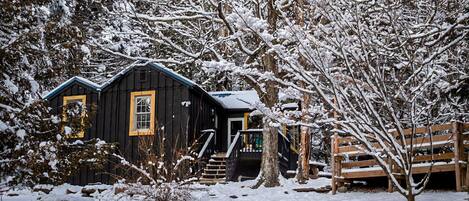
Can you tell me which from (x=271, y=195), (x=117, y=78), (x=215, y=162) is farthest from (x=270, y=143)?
(x=117, y=78)

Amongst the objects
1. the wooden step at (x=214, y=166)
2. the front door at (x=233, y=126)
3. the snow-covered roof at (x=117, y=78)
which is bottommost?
the wooden step at (x=214, y=166)

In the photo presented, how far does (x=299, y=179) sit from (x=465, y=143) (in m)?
4.75

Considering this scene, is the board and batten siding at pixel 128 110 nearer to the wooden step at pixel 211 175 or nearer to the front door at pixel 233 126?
the wooden step at pixel 211 175

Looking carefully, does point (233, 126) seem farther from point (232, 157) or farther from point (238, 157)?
point (232, 157)

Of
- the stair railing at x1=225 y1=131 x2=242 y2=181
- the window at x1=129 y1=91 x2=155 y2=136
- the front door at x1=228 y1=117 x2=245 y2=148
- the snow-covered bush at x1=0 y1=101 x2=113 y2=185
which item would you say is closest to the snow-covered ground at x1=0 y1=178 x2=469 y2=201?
the stair railing at x1=225 y1=131 x2=242 y2=181

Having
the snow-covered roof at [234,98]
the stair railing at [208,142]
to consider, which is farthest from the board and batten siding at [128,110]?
the snow-covered roof at [234,98]

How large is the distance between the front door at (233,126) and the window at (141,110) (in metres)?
3.52

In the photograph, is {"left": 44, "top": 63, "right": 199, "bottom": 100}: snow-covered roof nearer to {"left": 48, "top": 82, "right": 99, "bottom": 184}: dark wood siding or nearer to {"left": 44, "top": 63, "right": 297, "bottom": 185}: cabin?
{"left": 44, "top": 63, "right": 297, "bottom": 185}: cabin

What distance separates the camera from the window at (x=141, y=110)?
52.6 feet

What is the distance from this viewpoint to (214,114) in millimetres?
17891

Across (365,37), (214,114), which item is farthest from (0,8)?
(214,114)

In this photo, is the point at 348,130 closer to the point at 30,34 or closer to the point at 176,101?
the point at 30,34

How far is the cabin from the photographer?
1567 centimetres

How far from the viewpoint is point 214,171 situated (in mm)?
15789
